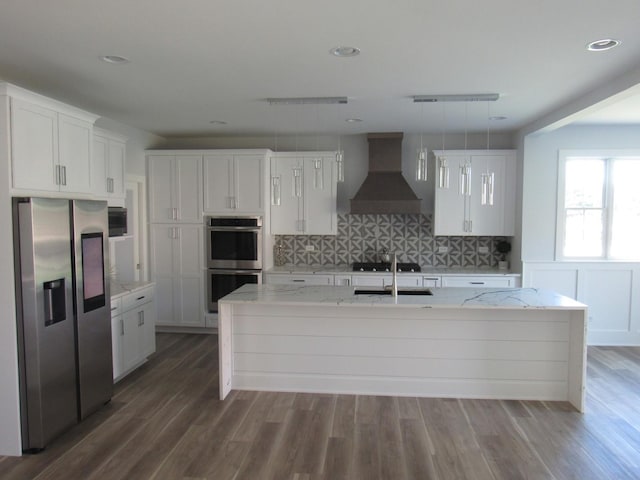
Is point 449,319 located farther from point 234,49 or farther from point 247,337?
point 234,49

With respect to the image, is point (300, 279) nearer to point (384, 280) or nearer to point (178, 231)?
point (384, 280)

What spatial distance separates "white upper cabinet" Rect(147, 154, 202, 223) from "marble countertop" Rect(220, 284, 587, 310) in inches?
83.9

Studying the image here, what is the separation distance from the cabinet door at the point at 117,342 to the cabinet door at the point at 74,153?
1211 millimetres

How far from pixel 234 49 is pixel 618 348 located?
5380 mm

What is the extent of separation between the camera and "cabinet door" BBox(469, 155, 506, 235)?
568 cm

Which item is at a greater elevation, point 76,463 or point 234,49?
point 234,49

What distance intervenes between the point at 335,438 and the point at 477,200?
3.76 meters

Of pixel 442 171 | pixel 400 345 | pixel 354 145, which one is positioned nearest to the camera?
pixel 442 171

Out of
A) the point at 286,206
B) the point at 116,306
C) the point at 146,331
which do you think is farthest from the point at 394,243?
the point at 116,306

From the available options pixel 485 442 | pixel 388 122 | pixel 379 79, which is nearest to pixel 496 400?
pixel 485 442

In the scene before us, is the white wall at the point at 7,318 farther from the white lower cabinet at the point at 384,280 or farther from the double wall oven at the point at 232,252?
the white lower cabinet at the point at 384,280

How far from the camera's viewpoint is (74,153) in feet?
11.1

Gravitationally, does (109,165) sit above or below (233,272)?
above

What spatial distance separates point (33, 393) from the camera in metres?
2.87
